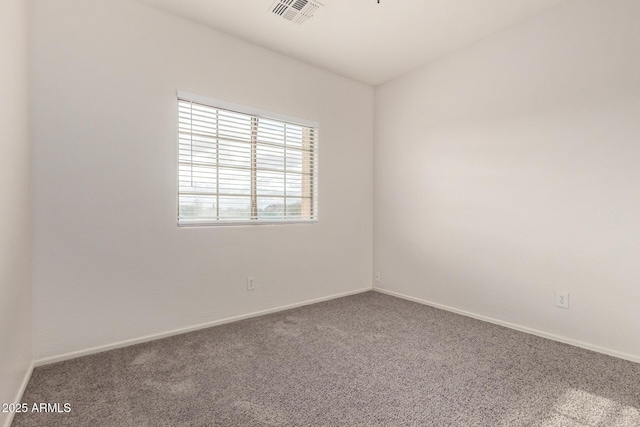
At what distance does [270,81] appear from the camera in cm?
321

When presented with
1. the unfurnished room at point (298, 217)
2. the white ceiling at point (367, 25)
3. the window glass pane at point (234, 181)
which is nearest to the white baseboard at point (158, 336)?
the unfurnished room at point (298, 217)

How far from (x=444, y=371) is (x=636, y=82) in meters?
2.45

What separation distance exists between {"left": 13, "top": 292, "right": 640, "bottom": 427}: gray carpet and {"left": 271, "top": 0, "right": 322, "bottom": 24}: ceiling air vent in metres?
2.73

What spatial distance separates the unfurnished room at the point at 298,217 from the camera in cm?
177

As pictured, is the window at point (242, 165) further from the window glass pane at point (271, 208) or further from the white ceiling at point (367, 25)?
the white ceiling at point (367, 25)

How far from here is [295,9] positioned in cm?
256

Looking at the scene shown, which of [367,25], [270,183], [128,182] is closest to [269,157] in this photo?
[270,183]

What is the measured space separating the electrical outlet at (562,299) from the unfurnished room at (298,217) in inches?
0.7

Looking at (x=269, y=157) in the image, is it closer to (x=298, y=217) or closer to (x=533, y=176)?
(x=298, y=217)

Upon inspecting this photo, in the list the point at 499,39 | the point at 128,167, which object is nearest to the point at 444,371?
the point at 128,167

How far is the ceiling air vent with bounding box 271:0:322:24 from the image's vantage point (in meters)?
2.48

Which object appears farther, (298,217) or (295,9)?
(298,217)

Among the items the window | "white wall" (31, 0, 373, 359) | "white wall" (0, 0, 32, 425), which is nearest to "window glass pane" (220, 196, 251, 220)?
the window

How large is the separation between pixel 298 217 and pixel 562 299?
2536 millimetres
